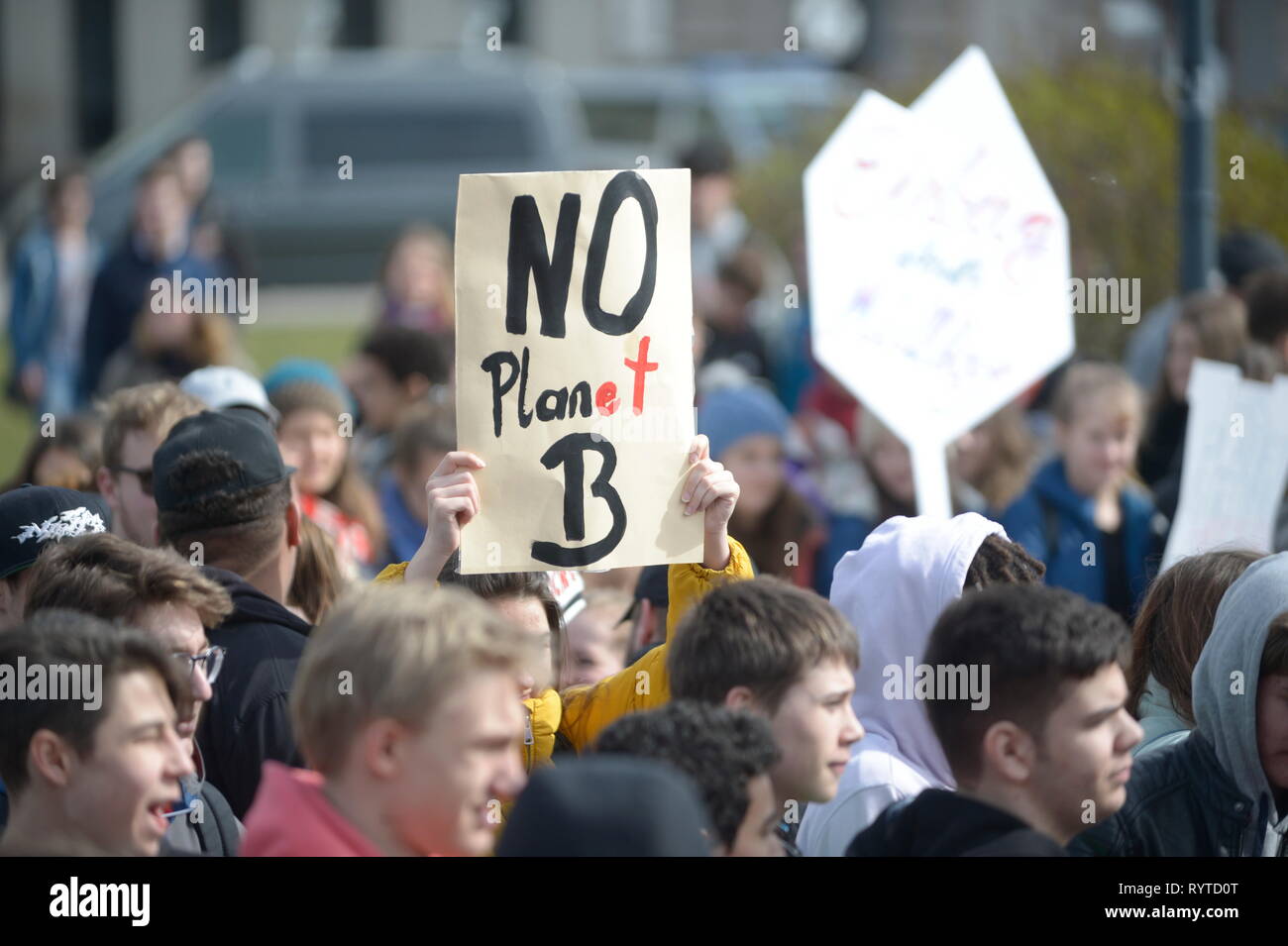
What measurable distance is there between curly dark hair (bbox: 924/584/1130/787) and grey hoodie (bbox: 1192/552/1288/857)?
0.45 metres

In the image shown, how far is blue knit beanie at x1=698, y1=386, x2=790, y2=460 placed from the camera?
20.3ft

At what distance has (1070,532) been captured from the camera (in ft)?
19.3

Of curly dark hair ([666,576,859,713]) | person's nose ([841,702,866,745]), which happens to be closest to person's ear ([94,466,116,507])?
curly dark hair ([666,576,859,713])

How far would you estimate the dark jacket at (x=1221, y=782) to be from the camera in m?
3.22

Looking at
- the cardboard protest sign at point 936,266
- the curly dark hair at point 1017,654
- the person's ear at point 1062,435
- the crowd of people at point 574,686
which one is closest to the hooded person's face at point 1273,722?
the crowd of people at point 574,686

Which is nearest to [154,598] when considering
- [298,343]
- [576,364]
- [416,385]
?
[576,364]

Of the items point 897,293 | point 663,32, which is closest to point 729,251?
point 897,293

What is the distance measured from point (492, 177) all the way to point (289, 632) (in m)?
1.01

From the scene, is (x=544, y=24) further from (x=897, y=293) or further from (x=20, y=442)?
(x=897, y=293)

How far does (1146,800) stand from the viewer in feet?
10.7

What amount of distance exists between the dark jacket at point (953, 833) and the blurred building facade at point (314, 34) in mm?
26768

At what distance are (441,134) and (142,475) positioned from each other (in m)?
14.5

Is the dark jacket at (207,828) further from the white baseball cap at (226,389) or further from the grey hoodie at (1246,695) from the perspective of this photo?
the white baseball cap at (226,389)

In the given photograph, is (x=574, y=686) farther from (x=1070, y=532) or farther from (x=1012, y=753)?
(x=1070, y=532)
